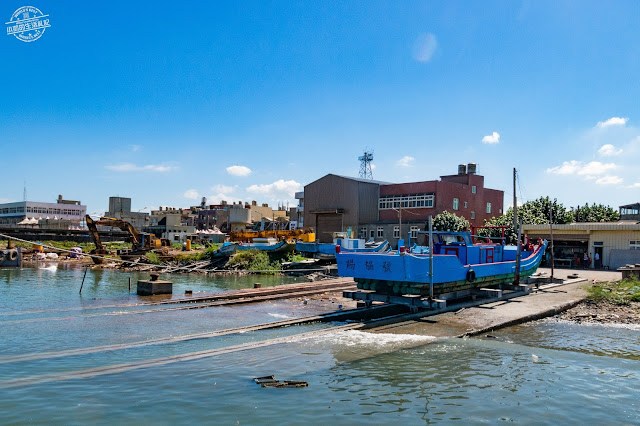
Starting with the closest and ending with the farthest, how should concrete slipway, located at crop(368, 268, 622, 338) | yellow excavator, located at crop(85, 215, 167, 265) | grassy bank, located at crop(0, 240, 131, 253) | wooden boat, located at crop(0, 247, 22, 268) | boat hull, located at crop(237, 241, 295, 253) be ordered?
concrete slipway, located at crop(368, 268, 622, 338) → wooden boat, located at crop(0, 247, 22, 268) → boat hull, located at crop(237, 241, 295, 253) → yellow excavator, located at crop(85, 215, 167, 265) → grassy bank, located at crop(0, 240, 131, 253)

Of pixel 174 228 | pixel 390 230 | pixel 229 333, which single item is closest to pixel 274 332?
pixel 229 333

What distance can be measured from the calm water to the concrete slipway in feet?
1.68

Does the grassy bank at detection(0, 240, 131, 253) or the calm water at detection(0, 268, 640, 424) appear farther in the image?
the grassy bank at detection(0, 240, 131, 253)

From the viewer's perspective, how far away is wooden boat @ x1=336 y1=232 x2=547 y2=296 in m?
13.4

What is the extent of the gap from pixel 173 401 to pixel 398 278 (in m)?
7.70

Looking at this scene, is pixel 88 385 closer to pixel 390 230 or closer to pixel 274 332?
pixel 274 332

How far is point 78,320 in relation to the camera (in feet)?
45.2

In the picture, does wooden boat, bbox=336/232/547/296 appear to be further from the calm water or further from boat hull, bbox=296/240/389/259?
boat hull, bbox=296/240/389/259

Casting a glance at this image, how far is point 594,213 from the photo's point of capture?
165ft

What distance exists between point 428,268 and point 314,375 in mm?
6047

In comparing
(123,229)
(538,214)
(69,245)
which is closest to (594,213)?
(538,214)

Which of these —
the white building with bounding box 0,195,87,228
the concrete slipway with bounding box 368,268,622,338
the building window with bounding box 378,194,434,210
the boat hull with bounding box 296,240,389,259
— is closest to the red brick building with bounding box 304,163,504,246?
the building window with bounding box 378,194,434,210

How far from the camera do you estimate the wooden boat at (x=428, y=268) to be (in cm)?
1336

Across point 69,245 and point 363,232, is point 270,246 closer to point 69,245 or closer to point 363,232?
point 363,232
